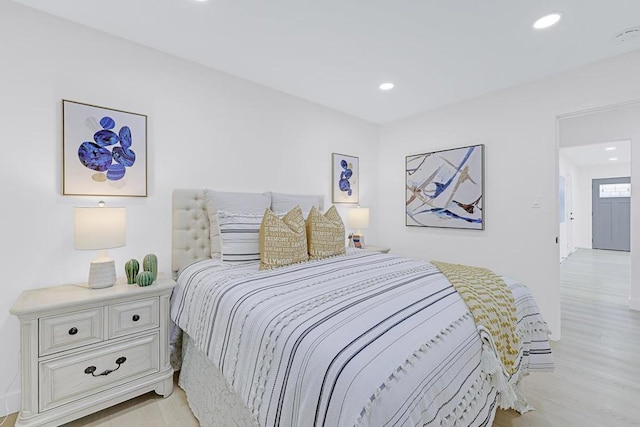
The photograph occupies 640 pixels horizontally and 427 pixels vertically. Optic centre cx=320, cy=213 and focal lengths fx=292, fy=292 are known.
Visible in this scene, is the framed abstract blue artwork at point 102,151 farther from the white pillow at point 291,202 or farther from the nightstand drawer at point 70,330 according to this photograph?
the white pillow at point 291,202

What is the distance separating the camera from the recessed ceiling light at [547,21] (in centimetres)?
192

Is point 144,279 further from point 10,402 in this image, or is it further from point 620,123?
point 620,123

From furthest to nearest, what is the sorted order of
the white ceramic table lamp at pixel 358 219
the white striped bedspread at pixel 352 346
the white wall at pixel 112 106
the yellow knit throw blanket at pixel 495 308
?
the white ceramic table lamp at pixel 358 219, the white wall at pixel 112 106, the yellow knit throw blanket at pixel 495 308, the white striped bedspread at pixel 352 346

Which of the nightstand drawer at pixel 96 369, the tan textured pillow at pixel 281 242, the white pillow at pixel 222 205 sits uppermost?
the white pillow at pixel 222 205

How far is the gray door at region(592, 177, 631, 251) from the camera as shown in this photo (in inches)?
284

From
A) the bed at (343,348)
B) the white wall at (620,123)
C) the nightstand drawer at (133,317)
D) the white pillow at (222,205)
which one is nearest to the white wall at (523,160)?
the white wall at (620,123)

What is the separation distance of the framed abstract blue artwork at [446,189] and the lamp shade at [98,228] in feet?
10.7

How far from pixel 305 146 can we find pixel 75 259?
2.35 metres

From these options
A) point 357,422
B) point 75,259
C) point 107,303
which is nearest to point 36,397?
point 107,303

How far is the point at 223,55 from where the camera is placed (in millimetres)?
2424

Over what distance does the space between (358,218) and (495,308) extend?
2.29 metres

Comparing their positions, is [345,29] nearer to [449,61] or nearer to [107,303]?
[449,61]

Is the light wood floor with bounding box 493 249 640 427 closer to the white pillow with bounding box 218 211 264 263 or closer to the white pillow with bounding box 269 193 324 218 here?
the white pillow with bounding box 218 211 264 263

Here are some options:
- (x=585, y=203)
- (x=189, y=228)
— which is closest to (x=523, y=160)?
(x=189, y=228)
